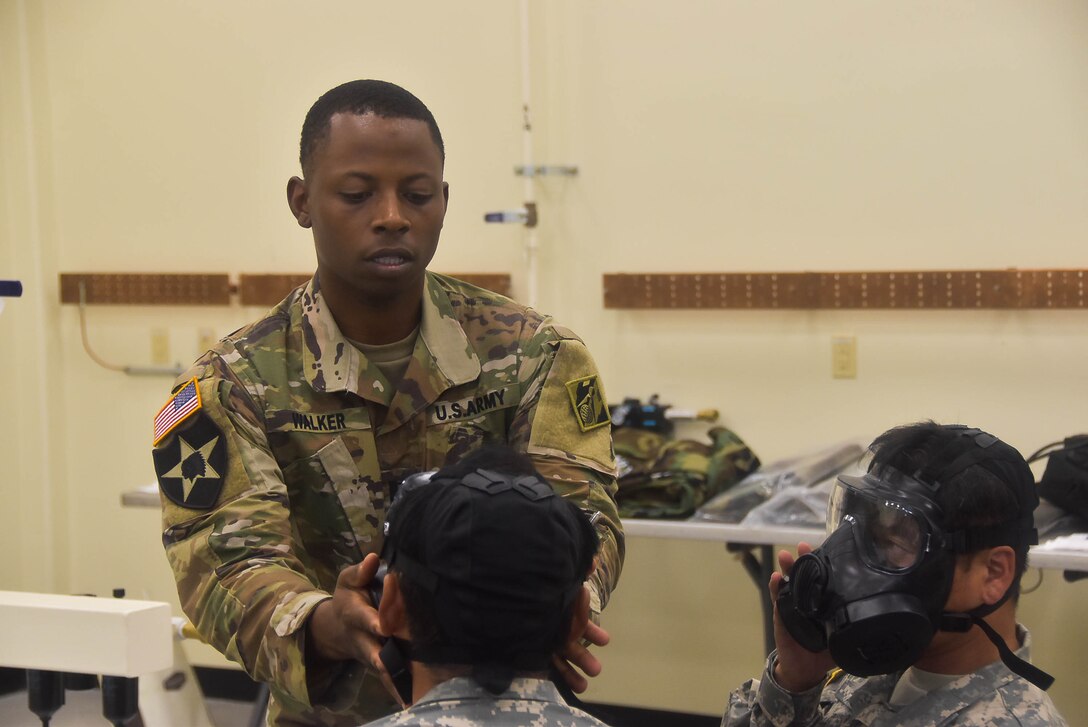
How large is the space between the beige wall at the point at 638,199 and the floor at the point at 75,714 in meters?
0.42

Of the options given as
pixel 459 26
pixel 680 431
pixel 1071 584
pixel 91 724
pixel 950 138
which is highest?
pixel 459 26

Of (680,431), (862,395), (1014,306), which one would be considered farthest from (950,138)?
(680,431)

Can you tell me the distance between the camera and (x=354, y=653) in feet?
4.01

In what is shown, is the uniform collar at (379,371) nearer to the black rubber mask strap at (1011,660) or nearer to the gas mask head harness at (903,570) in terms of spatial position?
the gas mask head harness at (903,570)

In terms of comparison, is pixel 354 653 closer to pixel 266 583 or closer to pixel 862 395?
pixel 266 583

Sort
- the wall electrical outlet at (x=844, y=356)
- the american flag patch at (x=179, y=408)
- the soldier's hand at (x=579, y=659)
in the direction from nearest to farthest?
the soldier's hand at (x=579, y=659) < the american flag patch at (x=179, y=408) < the wall electrical outlet at (x=844, y=356)

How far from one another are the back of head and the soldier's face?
1.37ft

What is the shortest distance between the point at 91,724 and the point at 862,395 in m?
2.57

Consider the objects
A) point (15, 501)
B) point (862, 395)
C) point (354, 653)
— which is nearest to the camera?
point (354, 653)

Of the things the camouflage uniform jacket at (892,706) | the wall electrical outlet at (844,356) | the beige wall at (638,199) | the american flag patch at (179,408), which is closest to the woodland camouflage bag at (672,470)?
the beige wall at (638,199)

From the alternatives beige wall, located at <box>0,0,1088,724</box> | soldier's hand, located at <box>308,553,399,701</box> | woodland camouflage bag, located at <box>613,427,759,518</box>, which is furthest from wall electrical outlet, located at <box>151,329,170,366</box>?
soldier's hand, located at <box>308,553,399,701</box>

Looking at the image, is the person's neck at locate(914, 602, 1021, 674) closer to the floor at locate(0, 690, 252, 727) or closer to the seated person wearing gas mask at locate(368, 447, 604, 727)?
the seated person wearing gas mask at locate(368, 447, 604, 727)

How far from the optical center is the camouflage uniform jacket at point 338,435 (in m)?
1.42

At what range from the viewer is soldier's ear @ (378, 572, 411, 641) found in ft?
3.75
